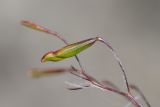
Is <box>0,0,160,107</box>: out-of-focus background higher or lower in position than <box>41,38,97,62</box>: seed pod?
lower

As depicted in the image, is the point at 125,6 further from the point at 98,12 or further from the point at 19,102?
the point at 19,102

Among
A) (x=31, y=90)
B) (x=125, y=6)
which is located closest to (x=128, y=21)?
(x=125, y=6)

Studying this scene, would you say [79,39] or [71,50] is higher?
[71,50]

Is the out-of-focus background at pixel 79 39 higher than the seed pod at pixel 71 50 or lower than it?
lower

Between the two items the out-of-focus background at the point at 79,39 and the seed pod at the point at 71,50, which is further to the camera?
the out-of-focus background at the point at 79,39

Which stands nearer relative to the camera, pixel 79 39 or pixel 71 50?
pixel 71 50

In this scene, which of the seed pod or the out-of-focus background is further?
the out-of-focus background

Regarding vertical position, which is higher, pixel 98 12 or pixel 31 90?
pixel 98 12

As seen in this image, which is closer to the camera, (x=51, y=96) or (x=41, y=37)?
(x=51, y=96)
